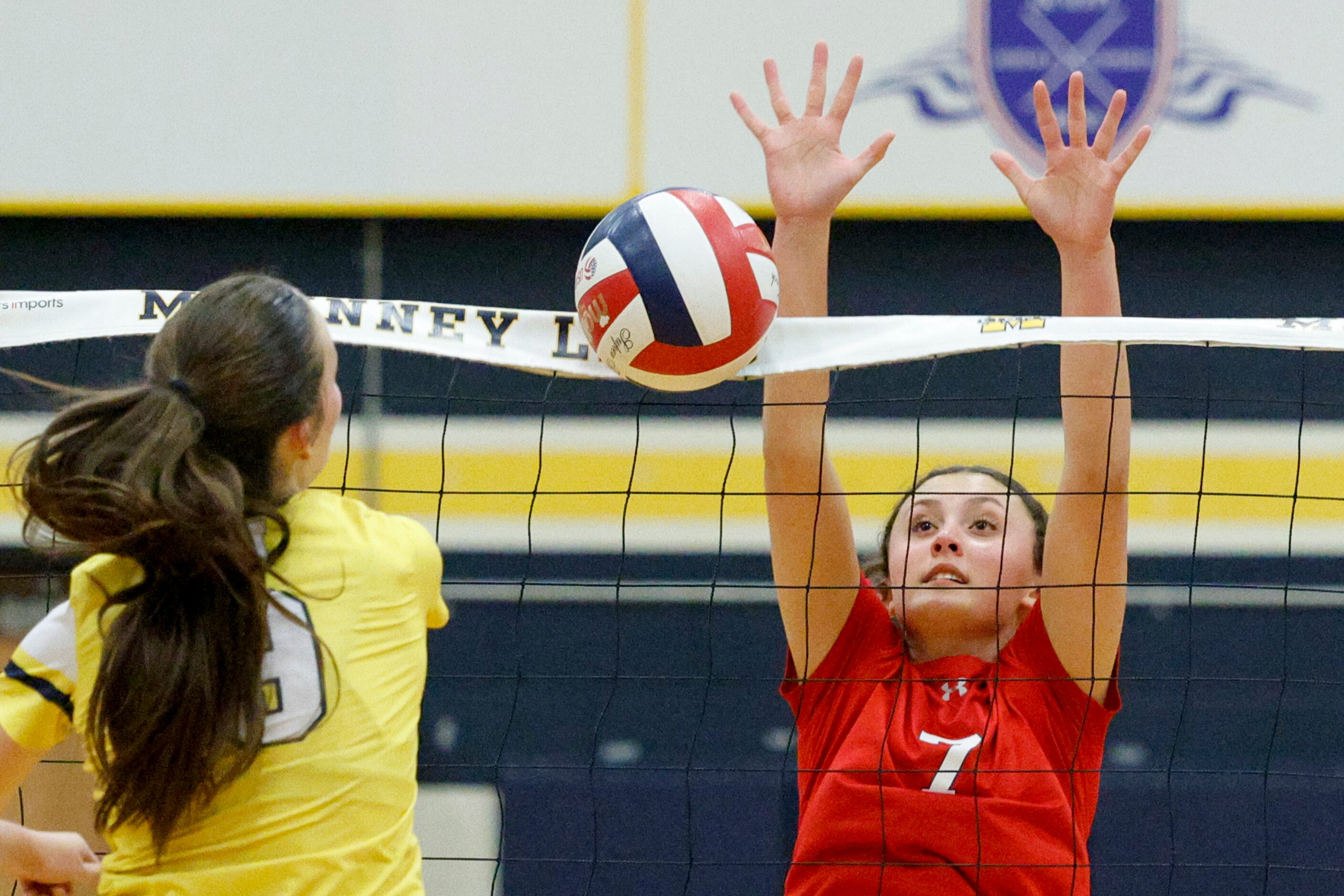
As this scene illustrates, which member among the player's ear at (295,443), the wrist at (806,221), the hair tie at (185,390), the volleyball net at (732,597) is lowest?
the volleyball net at (732,597)

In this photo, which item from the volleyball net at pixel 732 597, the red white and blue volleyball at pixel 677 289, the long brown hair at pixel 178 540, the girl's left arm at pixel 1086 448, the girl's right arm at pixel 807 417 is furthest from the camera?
the volleyball net at pixel 732 597

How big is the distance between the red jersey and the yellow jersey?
73 centimetres

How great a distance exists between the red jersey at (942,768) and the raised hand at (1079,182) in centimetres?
62

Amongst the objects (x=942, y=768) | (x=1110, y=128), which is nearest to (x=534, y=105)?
(x=1110, y=128)

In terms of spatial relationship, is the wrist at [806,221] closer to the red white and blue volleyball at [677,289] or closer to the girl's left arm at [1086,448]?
the red white and blue volleyball at [677,289]

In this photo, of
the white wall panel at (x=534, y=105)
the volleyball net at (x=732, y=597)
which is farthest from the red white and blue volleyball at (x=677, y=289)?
the white wall panel at (x=534, y=105)

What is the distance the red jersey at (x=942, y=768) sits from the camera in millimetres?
1927

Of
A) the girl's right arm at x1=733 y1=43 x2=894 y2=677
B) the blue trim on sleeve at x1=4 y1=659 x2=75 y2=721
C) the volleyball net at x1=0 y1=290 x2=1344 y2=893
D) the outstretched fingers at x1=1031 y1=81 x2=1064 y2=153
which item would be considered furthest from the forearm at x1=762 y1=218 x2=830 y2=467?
the volleyball net at x1=0 y1=290 x2=1344 y2=893

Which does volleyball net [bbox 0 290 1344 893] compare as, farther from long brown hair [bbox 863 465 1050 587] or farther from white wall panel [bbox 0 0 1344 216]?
long brown hair [bbox 863 465 1050 587]

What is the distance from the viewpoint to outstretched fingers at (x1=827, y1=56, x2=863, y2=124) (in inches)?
83.9

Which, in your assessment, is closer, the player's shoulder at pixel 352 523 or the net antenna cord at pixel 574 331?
the player's shoulder at pixel 352 523

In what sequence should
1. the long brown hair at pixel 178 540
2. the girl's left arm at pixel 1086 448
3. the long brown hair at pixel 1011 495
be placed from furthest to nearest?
the long brown hair at pixel 1011 495 → the girl's left arm at pixel 1086 448 → the long brown hair at pixel 178 540

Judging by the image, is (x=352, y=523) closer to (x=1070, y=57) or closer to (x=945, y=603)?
(x=945, y=603)

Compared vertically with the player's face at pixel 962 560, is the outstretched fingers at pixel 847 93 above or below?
above
